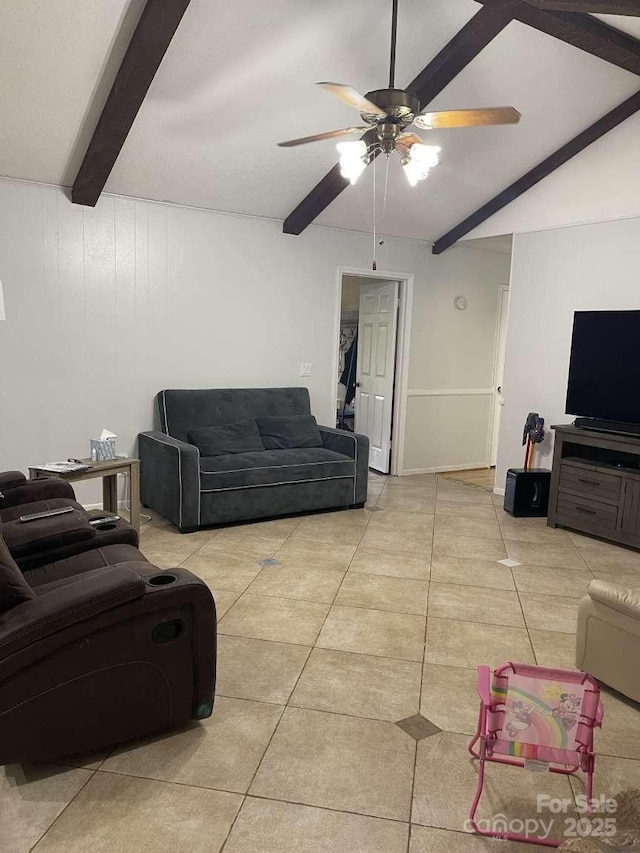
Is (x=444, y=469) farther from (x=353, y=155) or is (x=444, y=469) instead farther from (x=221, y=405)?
(x=353, y=155)

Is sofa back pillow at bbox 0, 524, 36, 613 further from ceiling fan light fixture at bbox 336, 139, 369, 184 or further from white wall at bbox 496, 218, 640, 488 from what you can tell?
white wall at bbox 496, 218, 640, 488

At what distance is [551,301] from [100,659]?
4.69 m

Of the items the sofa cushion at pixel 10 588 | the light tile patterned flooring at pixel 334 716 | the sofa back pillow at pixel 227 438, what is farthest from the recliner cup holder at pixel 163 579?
the sofa back pillow at pixel 227 438

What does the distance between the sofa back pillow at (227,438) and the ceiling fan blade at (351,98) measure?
2.76 metres

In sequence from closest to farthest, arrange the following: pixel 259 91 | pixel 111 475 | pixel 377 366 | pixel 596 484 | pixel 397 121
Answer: pixel 397 121 → pixel 259 91 → pixel 111 475 → pixel 596 484 → pixel 377 366

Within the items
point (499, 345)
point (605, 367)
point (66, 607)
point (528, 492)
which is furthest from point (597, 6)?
point (499, 345)

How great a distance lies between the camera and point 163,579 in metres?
2.15

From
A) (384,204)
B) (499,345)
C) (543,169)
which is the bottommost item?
(499,345)

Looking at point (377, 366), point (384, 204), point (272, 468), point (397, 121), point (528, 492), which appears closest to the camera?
point (397, 121)

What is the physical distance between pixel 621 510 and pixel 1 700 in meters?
3.98

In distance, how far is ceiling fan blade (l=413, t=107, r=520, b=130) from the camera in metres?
2.71

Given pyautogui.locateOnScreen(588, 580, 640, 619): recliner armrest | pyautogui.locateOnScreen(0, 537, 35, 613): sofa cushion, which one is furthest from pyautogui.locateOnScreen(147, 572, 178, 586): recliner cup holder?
pyautogui.locateOnScreen(588, 580, 640, 619): recliner armrest

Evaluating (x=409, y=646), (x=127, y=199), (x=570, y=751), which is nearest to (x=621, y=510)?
(x=409, y=646)

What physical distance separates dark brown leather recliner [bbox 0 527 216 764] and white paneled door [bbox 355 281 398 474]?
4539 mm
